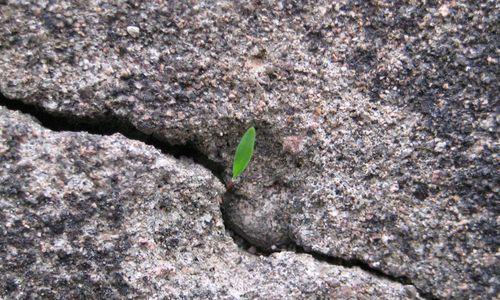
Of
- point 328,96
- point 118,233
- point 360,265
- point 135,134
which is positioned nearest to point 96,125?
point 135,134

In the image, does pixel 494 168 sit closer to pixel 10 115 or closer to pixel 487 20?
pixel 487 20

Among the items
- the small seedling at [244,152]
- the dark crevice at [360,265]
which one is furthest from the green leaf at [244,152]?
the dark crevice at [360,265]

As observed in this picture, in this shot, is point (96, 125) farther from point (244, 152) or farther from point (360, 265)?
point (360, 265)

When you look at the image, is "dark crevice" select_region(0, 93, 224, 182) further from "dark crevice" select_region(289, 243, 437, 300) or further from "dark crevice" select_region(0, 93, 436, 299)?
"dark crevice" select_region(289, 243, 437, 300)

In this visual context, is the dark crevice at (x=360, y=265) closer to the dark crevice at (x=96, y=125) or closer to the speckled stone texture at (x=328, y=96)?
the speckled stone texture at (x=328, y=96)

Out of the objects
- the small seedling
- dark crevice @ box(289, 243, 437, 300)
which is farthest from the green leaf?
dark crevice @ box(289, 243, 437, 300)
